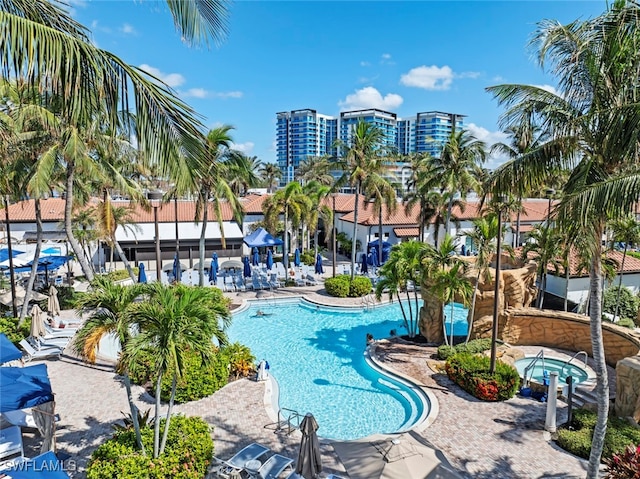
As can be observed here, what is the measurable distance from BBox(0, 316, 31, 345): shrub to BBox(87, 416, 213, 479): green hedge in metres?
12.1

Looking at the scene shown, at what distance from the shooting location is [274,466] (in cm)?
1058

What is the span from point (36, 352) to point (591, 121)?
69.8 feet

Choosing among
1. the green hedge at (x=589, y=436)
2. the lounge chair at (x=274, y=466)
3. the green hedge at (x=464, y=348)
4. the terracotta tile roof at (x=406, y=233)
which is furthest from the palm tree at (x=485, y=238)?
the terracotta tile roof at (x=406, y=233)

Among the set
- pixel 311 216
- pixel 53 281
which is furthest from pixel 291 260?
pixel 53 281

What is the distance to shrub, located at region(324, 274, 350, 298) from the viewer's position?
29.6m

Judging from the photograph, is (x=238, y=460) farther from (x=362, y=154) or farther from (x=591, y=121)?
(x=362, y=154)

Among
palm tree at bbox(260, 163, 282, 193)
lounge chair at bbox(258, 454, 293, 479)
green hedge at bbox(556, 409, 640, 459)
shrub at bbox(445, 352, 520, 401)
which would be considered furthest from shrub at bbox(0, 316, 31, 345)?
palm tree at bbox(260, 163, 282, 193)

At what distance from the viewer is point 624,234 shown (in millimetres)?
22062

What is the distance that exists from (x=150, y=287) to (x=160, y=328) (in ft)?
4.41

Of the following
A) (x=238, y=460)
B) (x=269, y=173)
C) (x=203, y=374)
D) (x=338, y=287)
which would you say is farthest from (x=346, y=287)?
(x=269, y=173)

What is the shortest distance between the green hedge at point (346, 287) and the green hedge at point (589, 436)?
1775 cm

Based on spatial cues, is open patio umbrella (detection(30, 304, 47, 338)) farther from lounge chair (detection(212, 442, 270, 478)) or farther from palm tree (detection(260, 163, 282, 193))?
palm tree (detection(260, 163, 282, 193))

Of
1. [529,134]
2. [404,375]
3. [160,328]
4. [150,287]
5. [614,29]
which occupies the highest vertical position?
[614,29]

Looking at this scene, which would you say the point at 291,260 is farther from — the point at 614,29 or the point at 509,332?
the point at 614,29
